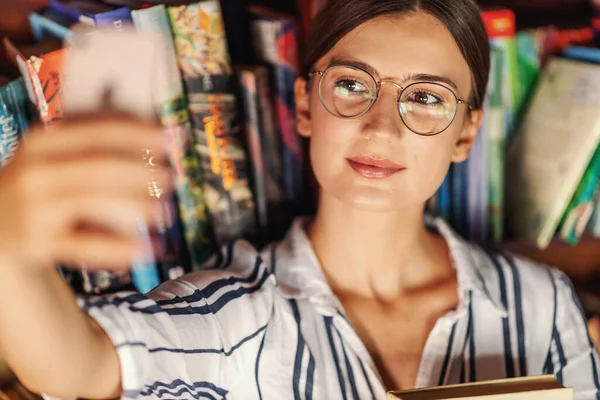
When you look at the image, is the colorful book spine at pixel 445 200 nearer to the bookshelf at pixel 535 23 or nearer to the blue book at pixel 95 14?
the bookshelf at pixel 535 23

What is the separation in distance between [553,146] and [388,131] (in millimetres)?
472

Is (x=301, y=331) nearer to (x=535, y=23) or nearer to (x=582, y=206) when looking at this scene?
(x=582, y=206)

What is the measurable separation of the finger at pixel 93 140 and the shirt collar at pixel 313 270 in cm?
54

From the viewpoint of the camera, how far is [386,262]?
112 cm

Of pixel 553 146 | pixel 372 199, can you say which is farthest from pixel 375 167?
pixel 553 146

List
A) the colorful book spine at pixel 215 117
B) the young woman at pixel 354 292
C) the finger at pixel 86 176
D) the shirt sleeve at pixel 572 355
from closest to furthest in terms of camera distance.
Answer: the finger at pixel 86 176 < the young woman at pixel 354 292 < the colorful book spine at pixel 215 117 < the shirt sleeve at pixel 572 355

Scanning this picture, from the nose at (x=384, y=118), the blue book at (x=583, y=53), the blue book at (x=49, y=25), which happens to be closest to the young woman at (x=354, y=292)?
the nose at (x=384, y=118)

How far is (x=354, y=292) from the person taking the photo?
111 cm

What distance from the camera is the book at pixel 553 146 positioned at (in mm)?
1177

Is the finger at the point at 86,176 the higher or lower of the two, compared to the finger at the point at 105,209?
higher

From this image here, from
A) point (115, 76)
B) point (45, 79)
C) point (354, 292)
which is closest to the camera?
point (115, 76)

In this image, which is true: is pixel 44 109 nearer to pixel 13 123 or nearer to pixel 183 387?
pixel 13 123

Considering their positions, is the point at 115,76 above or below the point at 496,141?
above

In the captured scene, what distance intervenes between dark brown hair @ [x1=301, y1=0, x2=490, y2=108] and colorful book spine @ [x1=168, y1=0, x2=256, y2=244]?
0.54 feet
